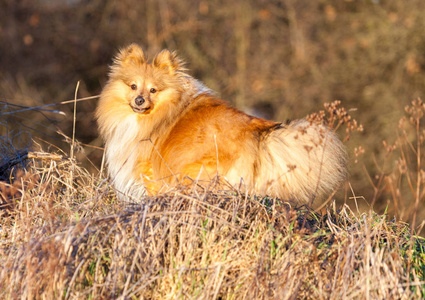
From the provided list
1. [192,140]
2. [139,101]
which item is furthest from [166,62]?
[192,140]

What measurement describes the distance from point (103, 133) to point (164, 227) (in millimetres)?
2788

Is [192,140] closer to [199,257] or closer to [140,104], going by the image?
[140,104]

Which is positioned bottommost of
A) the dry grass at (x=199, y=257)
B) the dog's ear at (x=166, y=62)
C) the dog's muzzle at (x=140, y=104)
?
the dry grass at (x=199, y=257)

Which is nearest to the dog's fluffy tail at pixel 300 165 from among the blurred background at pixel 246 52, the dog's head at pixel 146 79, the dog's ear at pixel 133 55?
the dog's head at pixel 146 79

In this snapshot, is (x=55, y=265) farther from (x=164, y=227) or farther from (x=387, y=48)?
(x=387, y=48)

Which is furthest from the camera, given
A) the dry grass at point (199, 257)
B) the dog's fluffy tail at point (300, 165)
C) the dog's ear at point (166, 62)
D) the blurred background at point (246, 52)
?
the blurred background at point (246, 52)

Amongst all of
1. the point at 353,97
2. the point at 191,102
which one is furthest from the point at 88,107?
the point at 191,102

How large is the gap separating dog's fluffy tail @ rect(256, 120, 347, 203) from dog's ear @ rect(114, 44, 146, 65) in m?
1.78

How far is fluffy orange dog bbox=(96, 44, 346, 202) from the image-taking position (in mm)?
4430

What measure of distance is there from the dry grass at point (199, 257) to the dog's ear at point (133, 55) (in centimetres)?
244

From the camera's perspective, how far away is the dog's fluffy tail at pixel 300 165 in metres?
4.42

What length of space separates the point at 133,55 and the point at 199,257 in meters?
2.94

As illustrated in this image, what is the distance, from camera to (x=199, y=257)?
10.3ft

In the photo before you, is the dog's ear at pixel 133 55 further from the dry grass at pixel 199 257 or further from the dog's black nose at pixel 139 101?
the dry grass at pixel 199 257
